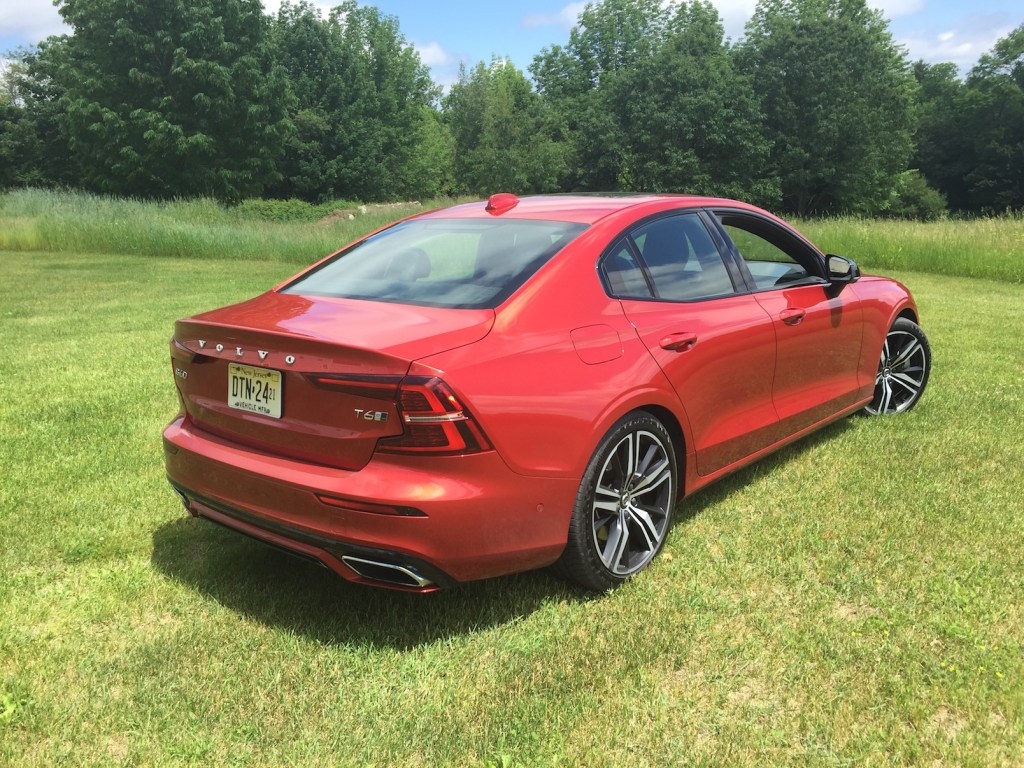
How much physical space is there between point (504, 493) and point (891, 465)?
2930 mm

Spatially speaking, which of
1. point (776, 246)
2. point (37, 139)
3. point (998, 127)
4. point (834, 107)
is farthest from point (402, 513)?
point (998, 127)

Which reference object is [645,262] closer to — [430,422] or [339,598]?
[430,422]

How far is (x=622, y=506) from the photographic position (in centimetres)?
311

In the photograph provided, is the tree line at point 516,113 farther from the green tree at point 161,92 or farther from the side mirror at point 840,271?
the side mirror at point 840,271

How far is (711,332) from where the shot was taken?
3.51 metres

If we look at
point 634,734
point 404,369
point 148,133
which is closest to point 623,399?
point 404,369

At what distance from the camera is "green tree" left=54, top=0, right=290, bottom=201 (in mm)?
40875

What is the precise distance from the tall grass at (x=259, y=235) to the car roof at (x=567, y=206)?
1470cm

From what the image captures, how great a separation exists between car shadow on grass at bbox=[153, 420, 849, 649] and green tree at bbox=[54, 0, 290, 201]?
1675 inches

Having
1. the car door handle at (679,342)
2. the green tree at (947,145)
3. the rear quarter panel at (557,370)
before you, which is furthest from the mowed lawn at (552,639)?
the green tree at (947,145)

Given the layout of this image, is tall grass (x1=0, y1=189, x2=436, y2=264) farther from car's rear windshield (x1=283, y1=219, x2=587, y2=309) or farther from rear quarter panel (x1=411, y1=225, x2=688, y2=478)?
rear quarter panel (x1=411, y1=225, x2=688, y2=478)

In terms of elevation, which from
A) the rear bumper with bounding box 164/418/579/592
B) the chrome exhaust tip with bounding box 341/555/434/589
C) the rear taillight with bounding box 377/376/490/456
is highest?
the rear taillight with bounding box 377/376/490/456

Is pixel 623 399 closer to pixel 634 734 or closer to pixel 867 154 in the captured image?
pixel 634 734

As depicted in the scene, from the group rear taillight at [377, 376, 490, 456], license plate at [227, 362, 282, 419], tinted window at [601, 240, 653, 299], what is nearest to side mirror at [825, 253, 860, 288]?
tinted window at [601, 240, 653, 299]
